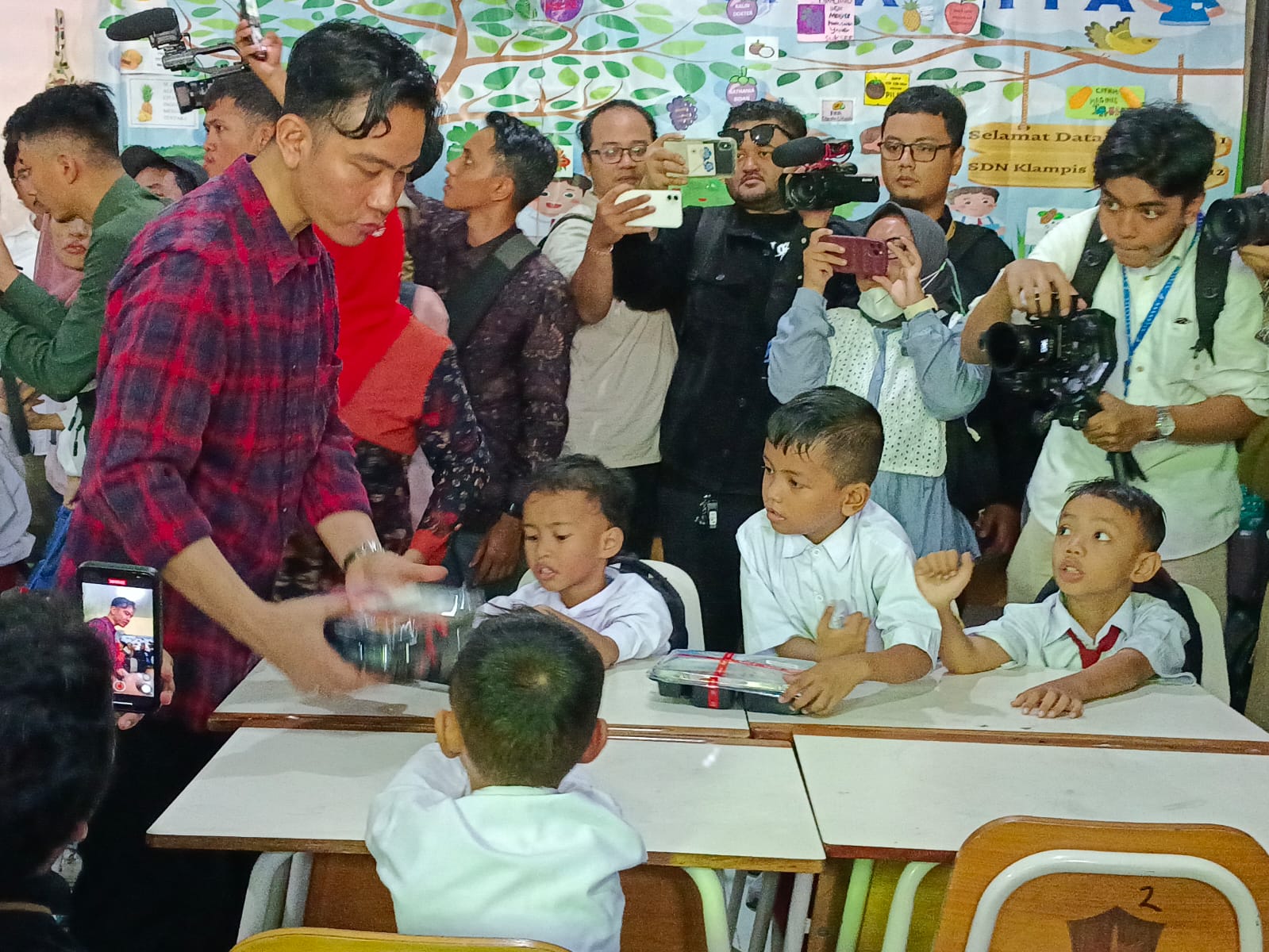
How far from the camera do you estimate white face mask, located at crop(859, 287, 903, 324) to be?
2801 millimetres

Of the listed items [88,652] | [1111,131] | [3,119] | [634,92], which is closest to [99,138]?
[3,119]

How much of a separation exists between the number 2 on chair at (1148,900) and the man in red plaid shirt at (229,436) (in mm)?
1047

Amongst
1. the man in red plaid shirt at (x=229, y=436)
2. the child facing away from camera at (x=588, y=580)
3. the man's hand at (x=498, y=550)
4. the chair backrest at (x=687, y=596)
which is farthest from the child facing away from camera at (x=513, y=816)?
the man's hand at (x=498, y=550)

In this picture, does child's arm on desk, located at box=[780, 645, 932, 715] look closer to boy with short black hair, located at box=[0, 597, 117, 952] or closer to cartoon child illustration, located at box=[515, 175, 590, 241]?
boy with short black hair, located at box=[0, 597, 117, 952]

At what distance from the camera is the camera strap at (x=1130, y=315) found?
2646 mm

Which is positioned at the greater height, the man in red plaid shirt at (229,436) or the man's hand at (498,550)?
the man in red plaid shirt at (229,436)

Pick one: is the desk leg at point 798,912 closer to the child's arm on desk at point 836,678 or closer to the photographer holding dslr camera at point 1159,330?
the child's arm on desk at point 836,678

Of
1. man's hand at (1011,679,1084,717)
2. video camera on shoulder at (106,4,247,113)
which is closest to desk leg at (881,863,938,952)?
man's hand at (1011,679,1084,717)

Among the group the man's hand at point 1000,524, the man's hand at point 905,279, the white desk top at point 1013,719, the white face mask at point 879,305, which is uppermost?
the man's hand at point 905,279

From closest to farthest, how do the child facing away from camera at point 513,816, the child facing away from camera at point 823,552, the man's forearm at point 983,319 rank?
the child facing away from camera at point 513,816 → the child facing away from camera at point 823,552 → the man's forearm at point 983,319

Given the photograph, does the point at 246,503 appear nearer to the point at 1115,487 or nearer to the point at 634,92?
the point at 634,92

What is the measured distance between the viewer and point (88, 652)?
3.73 feet

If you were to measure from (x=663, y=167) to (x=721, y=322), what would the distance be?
38 centimetres

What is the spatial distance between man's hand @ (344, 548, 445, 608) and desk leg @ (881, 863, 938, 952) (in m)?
0.85
